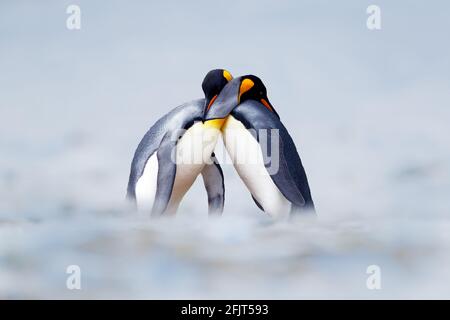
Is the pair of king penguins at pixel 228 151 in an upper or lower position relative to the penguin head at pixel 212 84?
lower

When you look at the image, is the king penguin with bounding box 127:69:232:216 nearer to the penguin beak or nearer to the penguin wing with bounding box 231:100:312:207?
the penguin beak

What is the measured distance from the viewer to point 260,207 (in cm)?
394

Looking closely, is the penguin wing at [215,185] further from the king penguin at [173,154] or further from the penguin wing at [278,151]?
the penguin wing at [278,151]

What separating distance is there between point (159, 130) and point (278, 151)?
1.85 feet

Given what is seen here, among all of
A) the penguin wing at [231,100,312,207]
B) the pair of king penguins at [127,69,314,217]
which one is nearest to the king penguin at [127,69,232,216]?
the pair of king penguins at [127,69,314,217]

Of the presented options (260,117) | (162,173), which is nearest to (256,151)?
(260,117)

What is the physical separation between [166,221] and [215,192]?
1.53 ft

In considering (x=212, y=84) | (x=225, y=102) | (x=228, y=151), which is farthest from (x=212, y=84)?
(x=228, y=151)

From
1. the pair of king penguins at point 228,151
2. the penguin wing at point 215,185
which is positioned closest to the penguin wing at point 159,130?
the pair of king penguins at point 228,151

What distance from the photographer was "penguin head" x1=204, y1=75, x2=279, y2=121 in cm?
376

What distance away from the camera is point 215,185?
13.5 ft

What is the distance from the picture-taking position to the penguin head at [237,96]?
12.3ft

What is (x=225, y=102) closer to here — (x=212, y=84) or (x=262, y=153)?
(x=212, y=84)

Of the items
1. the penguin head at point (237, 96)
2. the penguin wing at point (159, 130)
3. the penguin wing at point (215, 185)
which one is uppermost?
the penguin head at point (237, 96)
